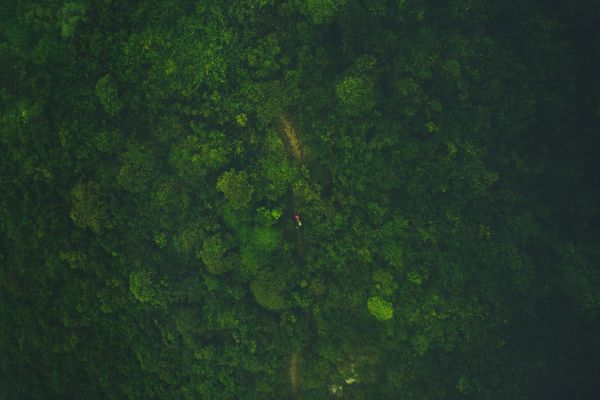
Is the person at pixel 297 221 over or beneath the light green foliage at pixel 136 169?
beneath

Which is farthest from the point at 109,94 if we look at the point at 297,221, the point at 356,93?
the point at 356,93

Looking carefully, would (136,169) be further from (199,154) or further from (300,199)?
(300,199)

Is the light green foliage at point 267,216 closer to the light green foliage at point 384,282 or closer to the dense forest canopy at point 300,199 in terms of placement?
the dense forest canopy at point 300,199

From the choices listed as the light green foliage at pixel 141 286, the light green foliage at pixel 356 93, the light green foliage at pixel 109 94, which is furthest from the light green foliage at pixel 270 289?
the light green foliage at pixel 109 94

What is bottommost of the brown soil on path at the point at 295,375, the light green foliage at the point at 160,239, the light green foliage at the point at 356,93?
the brown soil on path at the point at 295,375

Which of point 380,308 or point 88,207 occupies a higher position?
point 88,207

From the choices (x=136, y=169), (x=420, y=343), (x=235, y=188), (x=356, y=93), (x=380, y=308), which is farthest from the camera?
(x=420, y=343)
